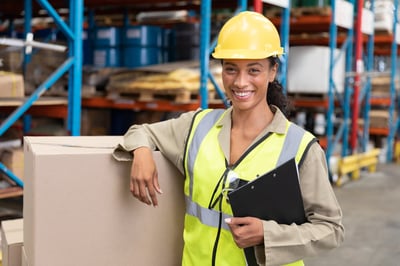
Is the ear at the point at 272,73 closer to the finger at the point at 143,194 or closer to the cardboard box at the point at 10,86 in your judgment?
the finger at the point at 143,194

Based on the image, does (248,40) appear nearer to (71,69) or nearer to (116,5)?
(71,69)

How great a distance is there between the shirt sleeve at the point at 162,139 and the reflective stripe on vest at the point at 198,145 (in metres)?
0.07

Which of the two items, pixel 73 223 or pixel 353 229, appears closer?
pixel 73 223

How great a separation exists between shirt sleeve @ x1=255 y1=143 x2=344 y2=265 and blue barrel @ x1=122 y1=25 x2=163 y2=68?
15.3 ft

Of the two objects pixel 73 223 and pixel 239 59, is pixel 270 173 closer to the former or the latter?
pixel 239 59

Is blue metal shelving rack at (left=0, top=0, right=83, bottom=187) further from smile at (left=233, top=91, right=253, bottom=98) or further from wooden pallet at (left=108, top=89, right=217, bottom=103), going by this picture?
smile at (left=233, top=91, right=253, bottom=98)

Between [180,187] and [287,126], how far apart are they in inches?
Answer: 20.9

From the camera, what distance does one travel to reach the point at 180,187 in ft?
7.33

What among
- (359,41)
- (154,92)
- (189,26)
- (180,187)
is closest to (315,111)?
(359,41)

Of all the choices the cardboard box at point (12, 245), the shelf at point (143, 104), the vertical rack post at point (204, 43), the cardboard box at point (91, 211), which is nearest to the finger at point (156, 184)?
the cardboard box at point (91, 211)

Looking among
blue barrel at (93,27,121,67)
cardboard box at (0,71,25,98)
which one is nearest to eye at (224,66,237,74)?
cardboard box at (0,71,25,98)

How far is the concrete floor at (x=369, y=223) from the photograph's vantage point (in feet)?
14.6

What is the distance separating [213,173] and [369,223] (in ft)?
13.9

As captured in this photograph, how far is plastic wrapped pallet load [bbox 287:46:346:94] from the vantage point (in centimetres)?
752
